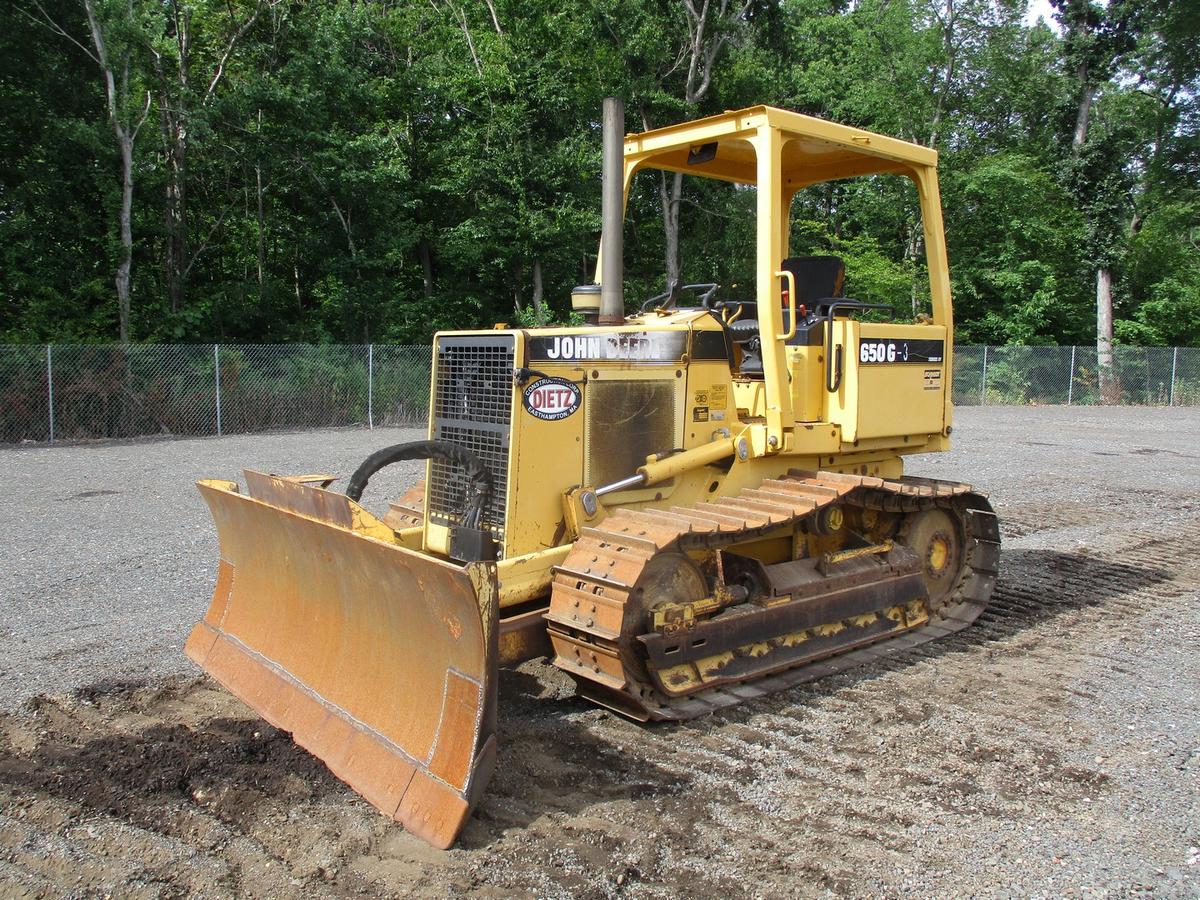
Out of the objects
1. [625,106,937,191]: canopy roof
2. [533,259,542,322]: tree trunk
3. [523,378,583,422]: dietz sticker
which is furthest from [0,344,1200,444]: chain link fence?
[523,378,583,422]: dietz sticker

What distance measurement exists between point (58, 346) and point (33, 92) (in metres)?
5.92

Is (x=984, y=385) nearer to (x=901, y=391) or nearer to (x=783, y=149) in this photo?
(x=901, y=391)

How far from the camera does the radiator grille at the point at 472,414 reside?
16.7 feet

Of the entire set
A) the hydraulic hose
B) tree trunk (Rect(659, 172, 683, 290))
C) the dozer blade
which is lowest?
the dozer blade

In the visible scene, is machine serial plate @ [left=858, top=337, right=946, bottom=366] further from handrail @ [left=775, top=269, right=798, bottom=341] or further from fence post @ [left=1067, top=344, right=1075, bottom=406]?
fence post @ [left=1067, top=344, right=1075, bottom=406]

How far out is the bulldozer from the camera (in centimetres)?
421

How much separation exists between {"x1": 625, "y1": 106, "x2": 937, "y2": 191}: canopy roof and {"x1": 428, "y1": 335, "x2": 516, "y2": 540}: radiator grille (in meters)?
2.01

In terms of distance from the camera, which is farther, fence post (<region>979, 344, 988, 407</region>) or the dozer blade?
fence post (<region>979, 344, 988, 407</region>)

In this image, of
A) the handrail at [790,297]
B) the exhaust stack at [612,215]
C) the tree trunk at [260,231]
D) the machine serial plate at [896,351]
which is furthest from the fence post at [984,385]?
the exhaust stack at [612,215]

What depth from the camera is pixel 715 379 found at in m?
5.80

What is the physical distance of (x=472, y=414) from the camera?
530 centimetres

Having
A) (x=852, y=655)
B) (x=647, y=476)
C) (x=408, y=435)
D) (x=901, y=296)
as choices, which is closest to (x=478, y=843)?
(x=647, y=476)

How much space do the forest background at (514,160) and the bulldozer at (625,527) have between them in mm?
15852

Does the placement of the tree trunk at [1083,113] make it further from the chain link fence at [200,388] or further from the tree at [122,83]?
the tree at [122,83]
